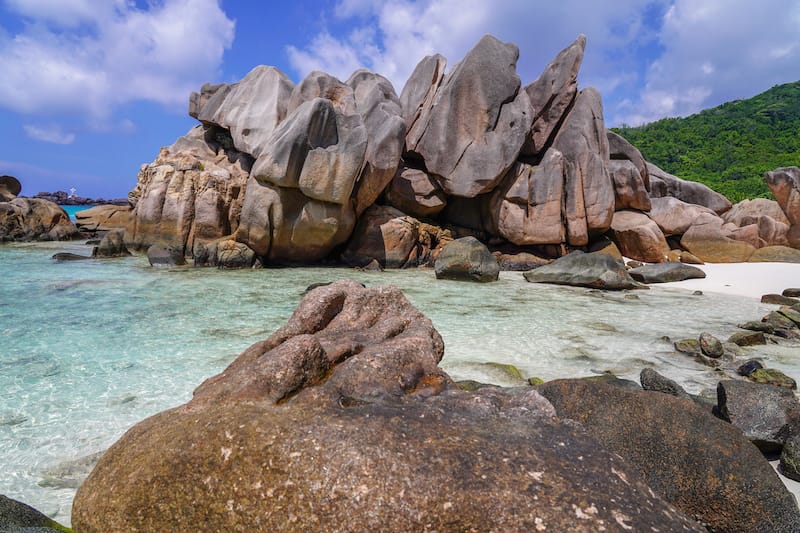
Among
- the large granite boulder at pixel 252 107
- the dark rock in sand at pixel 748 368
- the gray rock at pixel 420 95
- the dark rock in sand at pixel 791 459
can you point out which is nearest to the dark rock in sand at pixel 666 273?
the dark rock in sand at pixel 748 368

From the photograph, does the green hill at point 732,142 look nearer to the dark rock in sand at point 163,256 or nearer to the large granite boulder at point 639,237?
the large granite boulder at point 639,237

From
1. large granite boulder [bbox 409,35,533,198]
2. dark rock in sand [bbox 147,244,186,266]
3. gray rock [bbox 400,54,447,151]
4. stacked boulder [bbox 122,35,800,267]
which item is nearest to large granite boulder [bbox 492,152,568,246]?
stacked boulder [bbox 122,35,800,267]

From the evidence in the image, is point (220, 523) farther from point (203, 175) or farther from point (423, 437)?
point (203, 175)

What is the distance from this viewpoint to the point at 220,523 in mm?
1856

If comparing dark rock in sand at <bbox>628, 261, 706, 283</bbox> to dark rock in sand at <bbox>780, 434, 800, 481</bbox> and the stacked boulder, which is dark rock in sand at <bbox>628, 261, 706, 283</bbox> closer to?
the stacked boulder

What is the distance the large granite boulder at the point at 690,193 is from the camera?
2188cm

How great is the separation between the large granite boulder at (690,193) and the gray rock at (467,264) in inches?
523

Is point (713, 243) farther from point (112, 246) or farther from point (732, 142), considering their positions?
point (732, 142)

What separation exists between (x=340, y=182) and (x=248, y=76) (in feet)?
27.0

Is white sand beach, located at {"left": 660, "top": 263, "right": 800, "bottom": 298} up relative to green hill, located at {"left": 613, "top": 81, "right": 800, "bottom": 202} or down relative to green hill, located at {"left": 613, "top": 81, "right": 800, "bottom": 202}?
down

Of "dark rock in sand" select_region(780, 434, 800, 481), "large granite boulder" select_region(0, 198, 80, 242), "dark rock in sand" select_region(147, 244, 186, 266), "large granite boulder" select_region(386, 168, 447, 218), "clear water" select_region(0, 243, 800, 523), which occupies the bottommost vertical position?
"clear water" select_region(0, 243, 800, 523)

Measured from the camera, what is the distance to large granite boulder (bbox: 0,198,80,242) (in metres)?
21.1

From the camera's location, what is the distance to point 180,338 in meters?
6.52

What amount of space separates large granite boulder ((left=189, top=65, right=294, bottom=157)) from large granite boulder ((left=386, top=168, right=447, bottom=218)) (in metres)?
4.95
